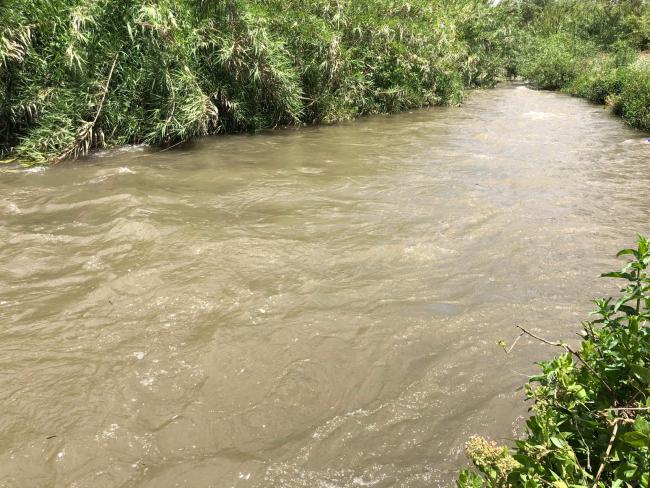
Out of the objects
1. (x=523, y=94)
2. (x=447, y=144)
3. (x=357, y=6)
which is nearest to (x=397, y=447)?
(x=447, y=144)

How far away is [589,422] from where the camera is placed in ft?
5.03

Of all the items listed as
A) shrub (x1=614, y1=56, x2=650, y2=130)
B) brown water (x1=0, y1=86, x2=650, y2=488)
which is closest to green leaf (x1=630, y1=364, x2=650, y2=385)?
brown water (x1=0, y1=86, x2=650, y2=488)

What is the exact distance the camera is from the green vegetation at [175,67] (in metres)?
7.63

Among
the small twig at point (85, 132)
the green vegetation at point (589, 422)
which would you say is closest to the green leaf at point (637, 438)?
the green vegetation at point (589, 422)

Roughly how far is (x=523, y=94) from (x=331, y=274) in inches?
812

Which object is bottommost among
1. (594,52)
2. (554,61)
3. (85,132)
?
(85,132)

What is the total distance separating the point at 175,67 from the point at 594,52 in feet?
95.0

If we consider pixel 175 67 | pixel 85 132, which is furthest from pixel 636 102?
pixel 85 132

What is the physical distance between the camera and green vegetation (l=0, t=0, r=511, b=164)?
7.63m

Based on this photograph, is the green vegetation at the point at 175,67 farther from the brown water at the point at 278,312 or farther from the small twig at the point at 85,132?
the brown water at the point at 278,312

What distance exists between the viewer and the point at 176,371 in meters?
2.95

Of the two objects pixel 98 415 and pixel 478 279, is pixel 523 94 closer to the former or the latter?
pixel 478 279

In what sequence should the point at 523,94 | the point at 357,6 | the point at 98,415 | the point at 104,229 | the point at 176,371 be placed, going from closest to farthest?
the point at 98,415 → the point at 176,371 → the point at 104,229 → the point at 357,6 → the point at 523,94

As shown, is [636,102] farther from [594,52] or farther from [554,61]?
[594,52]
